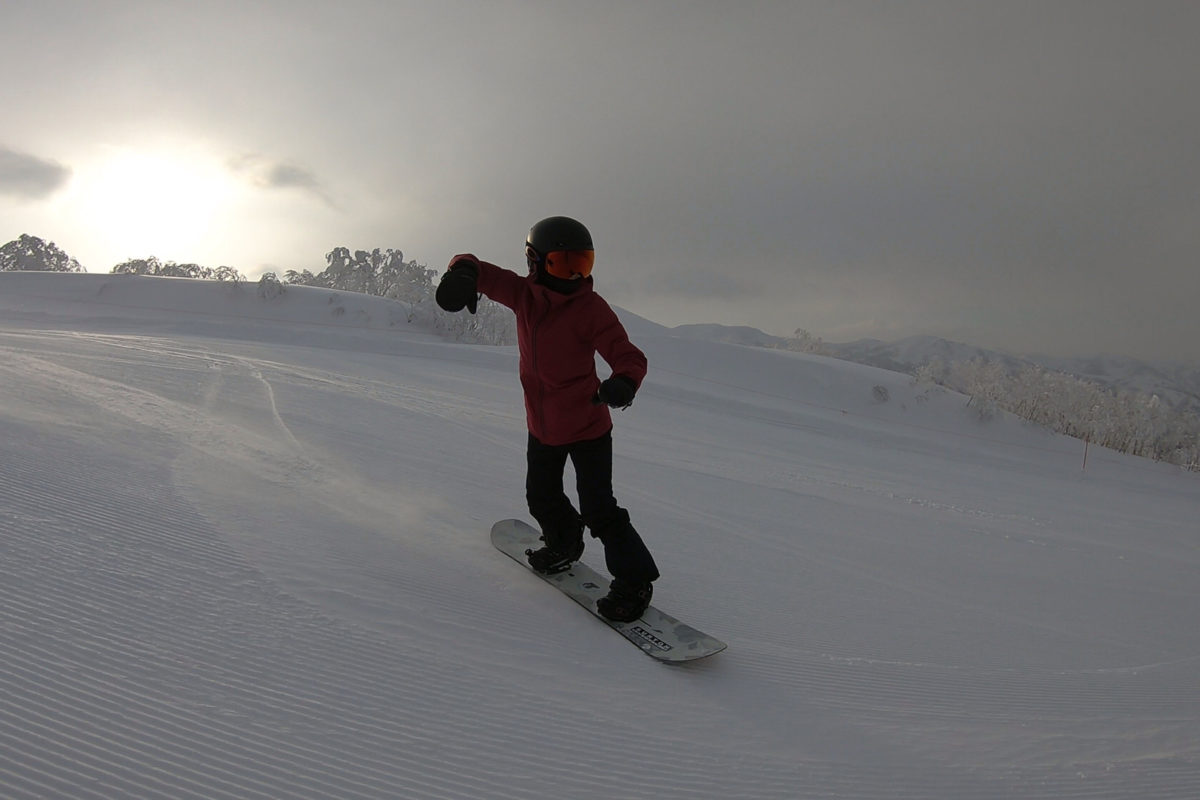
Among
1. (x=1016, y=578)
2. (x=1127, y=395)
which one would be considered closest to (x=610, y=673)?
(x=1016, y=578)

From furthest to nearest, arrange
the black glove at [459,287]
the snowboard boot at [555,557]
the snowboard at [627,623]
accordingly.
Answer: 1. the snowboard boot at [555,557]
2. the black glove at [459,287]
3. the snowboard at [627,623]

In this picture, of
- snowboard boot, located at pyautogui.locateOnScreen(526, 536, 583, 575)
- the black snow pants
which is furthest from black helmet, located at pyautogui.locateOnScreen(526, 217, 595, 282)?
snowboard boot, located at pyautogui.locateOnScreen(526, 536, 583, 575)

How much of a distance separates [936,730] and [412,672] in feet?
6.18

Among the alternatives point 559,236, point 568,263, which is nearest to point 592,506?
point 568,263

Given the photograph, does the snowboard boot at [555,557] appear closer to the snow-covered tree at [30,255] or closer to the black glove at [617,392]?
the black glove at [617,392]

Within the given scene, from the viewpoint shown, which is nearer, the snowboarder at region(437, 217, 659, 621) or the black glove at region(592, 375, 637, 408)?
the black glove at region(592, 375, 637, 408)

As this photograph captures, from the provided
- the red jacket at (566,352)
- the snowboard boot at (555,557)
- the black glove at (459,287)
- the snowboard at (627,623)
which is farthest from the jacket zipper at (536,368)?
the snowboard at (627,623)

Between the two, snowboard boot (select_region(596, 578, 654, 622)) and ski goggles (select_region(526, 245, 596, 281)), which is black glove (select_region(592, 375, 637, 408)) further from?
snowboard boot (select_region(596, 578, 654, 622))

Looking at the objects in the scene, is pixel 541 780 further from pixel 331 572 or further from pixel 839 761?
pixel 331 572

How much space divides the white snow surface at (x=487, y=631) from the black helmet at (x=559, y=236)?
1.62 metres

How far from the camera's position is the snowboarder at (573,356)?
3.05 meters

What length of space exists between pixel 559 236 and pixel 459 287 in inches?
20.7

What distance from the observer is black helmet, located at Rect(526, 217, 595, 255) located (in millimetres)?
3096

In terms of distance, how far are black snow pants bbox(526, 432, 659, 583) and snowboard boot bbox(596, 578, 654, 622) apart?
0.04 m
